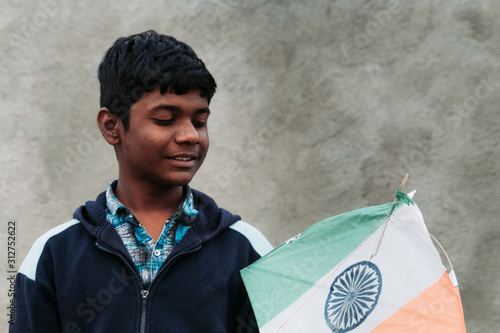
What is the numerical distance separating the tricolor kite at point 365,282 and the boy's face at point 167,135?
1.11 ft

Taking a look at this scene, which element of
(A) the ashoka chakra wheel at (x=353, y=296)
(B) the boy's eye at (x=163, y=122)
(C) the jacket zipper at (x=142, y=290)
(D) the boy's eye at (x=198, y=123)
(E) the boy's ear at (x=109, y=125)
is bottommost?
(A) the ashoka chakra wheel at (x=353, y=296)

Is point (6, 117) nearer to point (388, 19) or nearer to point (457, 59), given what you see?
point (388, 19)

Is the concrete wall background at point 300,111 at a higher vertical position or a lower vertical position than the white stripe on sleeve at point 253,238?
higher

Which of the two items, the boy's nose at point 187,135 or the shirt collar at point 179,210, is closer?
the boy's nose at point 187,135

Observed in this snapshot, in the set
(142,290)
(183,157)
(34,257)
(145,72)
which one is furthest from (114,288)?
(145,72)

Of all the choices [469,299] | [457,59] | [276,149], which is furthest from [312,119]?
[469,299]

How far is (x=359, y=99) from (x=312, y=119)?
0.26 meters

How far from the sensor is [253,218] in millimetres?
3365

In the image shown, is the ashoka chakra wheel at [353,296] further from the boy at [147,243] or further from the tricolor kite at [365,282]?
the boy at [147,243]

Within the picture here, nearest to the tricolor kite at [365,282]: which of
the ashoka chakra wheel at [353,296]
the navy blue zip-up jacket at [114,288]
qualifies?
the ashoka chakra wheel at [353,296]

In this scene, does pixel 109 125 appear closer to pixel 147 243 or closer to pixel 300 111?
pixel 147 243

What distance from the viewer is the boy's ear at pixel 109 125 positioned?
1742mm

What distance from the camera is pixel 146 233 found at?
1.71 metres

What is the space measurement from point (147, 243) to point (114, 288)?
144mm
